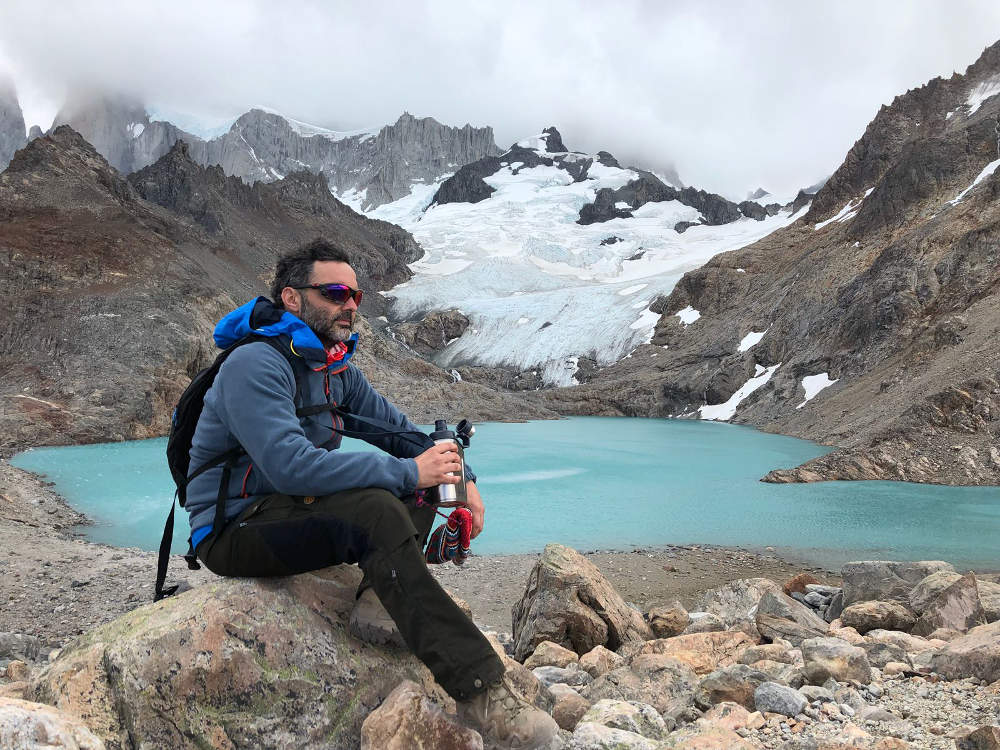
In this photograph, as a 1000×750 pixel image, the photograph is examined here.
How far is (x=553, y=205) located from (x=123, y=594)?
137 m

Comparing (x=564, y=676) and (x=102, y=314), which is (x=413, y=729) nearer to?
(x=564, y=676)

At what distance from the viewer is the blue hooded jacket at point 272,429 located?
280 centimetres

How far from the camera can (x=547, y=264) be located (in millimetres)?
107250

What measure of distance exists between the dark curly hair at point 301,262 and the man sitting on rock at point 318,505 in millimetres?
99

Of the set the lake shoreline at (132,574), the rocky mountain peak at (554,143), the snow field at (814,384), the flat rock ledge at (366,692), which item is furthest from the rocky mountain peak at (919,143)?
the rocky mountain peak at (554,143)

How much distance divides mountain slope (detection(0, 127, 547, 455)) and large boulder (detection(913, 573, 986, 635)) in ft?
93.9

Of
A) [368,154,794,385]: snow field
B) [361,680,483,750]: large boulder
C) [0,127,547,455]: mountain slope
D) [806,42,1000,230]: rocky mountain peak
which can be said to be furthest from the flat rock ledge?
[368,154,794,385]: snow field

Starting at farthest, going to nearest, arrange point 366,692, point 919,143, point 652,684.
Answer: point 919,143
point 652,684
point 366,692

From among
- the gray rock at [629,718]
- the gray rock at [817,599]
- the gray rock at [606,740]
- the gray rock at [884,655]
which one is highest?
the gray rock at [606,740]

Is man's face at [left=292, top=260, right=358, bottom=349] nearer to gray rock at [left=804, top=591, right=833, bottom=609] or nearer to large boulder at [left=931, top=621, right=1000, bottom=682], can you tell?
large boulder at [left=931, top=621, right=1000, bottom=682]

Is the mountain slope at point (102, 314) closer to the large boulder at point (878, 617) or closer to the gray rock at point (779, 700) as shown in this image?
the large boulder at point (878, 617)

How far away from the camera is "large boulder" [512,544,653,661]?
6125 millimetres

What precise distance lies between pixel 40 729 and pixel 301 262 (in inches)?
87.6

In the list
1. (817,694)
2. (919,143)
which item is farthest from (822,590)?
(919,143)
